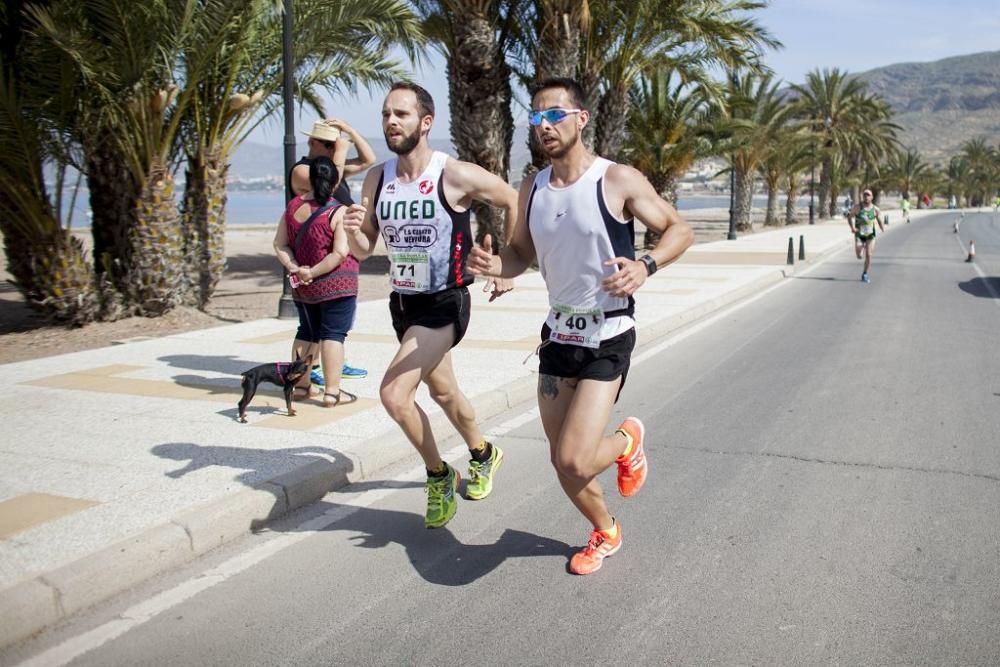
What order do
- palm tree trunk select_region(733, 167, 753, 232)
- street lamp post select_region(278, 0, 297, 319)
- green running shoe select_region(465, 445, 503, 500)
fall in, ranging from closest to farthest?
green running shoe select_region(465, 445, 503, 500) → street lamp post select_region(278, 0, 297, 319) → palm tree trunk select_region(733, 167, 753, 232)

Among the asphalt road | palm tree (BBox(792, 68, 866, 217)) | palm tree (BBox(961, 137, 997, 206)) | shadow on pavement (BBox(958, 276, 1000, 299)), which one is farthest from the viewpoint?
palm tree (BBox(961, 137, 997, 206))

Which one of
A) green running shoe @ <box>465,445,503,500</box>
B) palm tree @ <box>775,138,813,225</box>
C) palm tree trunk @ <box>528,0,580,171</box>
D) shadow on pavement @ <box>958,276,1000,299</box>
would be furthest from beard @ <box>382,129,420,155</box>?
palm tree @ <box>775,138,813,225</box>

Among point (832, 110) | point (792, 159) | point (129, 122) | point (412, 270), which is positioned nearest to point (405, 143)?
point (412, 270)

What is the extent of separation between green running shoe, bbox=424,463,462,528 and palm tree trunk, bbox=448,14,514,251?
13657 millimetres

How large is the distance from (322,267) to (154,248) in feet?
20.3

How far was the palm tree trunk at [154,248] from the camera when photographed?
11852 mm

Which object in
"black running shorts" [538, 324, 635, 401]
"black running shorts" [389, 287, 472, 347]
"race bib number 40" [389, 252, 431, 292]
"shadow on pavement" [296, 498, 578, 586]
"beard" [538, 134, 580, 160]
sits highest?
"beard" [538, 134, 580, 160]

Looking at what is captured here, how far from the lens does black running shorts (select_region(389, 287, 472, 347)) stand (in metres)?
4.83

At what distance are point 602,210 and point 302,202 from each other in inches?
142

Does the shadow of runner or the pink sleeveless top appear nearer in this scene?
the shadow of runner

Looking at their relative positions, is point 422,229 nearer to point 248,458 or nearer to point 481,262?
point 481,262

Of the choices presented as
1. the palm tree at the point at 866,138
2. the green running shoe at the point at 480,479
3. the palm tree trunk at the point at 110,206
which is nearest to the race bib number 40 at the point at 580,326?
the green running shoe at the point at 480,479

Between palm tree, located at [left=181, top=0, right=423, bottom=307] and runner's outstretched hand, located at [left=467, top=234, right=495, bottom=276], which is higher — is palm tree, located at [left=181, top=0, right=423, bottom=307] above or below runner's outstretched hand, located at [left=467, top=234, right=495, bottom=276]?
above

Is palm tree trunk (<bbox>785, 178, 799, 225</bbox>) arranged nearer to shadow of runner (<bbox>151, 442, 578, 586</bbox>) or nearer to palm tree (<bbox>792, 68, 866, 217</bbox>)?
palm tree (<bbox>792, 68, 866, 217</bbox>)
